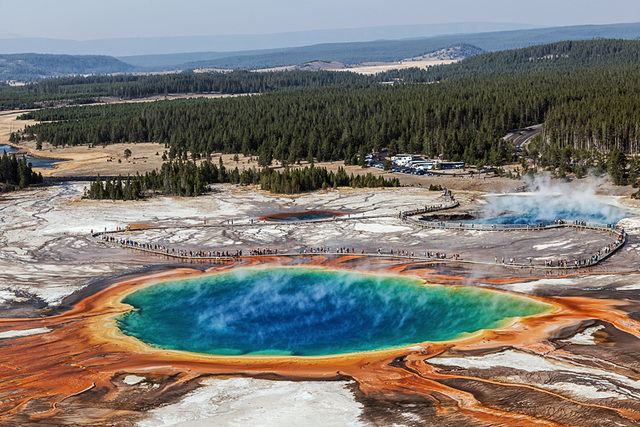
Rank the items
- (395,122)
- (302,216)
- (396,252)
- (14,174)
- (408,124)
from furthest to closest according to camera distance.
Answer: (395,122) < (408,124) < (14,174) < (302,216) < (396,252)

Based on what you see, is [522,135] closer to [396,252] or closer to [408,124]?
[408,124]

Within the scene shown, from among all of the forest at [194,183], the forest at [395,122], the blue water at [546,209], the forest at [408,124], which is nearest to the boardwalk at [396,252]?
the blue water at [546,209]

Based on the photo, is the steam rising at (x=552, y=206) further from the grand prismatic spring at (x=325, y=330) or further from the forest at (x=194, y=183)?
the forest at (x=194, y=183)

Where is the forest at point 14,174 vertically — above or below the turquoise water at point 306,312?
above

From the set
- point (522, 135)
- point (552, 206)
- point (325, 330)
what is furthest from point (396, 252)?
point (522, 135)

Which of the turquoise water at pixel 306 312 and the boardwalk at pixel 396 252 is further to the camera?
the boardwalk at pixel 396 252

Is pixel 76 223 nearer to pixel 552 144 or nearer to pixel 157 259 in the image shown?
pixel 157 259

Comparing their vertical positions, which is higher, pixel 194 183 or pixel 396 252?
pixel 194 183

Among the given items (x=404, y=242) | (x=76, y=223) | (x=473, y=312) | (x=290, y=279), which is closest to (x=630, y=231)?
(x=404, y=242)
